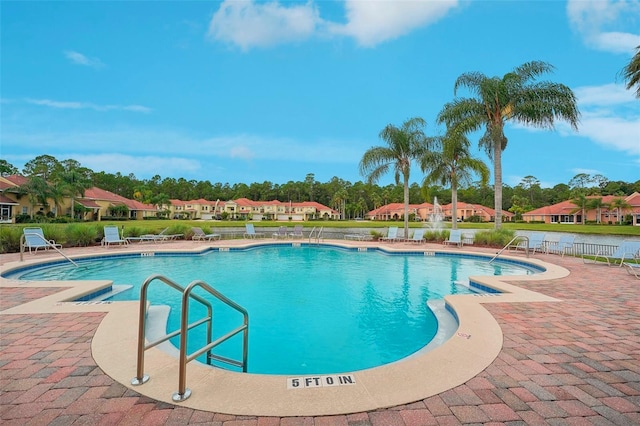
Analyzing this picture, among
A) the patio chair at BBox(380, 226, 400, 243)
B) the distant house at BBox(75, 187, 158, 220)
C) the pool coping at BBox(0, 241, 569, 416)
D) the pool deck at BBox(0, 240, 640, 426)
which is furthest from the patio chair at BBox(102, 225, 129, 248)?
the distant house at BBox(75, 187, 158, 220)

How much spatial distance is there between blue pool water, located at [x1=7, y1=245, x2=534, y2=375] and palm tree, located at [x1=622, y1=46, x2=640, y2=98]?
1221 cm

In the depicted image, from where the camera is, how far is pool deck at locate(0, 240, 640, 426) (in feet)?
7.75

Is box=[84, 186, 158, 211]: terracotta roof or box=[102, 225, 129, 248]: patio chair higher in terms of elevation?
box=[84, 186, 158, 211]: terracotta roof

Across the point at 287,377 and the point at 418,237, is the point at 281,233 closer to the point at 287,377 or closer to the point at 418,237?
the point at 418,237

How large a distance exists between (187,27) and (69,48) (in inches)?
221

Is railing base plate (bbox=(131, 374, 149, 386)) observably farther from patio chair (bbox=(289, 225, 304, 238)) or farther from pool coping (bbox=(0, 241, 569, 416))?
patio chair (bbox=(289, 225, 304, 238))

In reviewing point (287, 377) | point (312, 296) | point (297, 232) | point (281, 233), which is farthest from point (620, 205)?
point (287, 377)

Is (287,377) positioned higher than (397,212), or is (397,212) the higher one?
(397,212)

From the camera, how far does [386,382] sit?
2.87 metres

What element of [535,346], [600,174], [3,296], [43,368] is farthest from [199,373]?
[600,174]

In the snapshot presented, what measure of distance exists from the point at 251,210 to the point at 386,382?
79468 mm

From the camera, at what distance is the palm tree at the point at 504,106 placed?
1539 cm

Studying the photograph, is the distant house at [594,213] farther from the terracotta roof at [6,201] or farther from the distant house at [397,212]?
the terracotta roof at [6,201]

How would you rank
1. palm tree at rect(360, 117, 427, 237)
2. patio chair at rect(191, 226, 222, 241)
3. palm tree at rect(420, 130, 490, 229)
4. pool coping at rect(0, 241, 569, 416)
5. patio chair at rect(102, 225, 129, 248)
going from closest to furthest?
pool coping at rect(0, 241, 569, 416), patio chair at rect(102, 225, 129, 248), palm tree at rect(420, 130, 490, 229), patio chair at rect(191, 226, 222, 241), palm tree at rect(360, 117, 427, 237)
